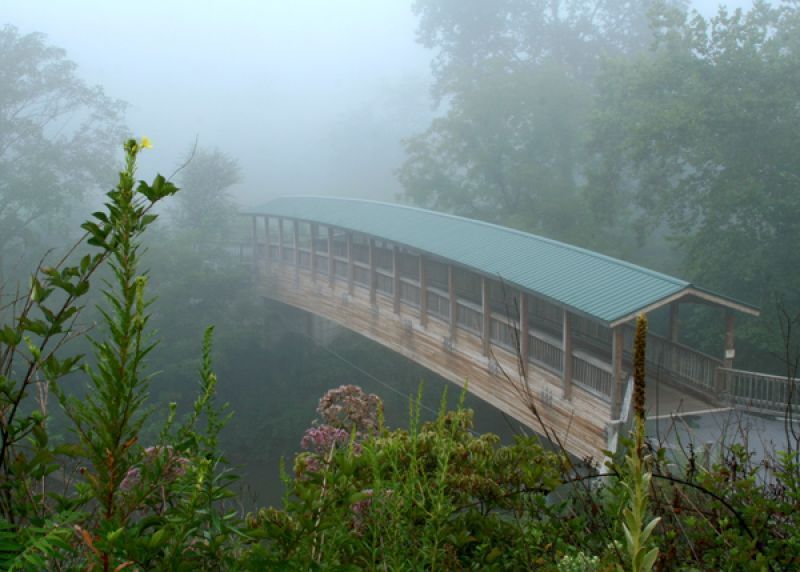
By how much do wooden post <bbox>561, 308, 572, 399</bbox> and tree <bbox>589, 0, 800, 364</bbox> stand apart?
24.2 feet

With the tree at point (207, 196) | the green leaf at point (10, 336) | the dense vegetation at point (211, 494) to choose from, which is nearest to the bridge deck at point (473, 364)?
the dense vegetation at point (211, 494)

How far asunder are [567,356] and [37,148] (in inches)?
898

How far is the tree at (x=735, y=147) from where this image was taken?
60.2ft

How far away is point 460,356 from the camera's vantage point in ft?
46.6

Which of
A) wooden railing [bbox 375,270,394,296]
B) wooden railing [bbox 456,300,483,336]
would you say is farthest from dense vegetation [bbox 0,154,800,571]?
wooden railing [bbox 375,270,394,296]

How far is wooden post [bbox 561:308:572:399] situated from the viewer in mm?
11055

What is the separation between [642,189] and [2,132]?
21869mm

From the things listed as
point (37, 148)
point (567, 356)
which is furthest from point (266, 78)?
point (567, 356)

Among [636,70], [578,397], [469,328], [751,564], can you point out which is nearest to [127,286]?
[751,564]

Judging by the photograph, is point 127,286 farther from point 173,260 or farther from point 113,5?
point 113,5

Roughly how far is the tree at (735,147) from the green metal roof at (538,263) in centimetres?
654

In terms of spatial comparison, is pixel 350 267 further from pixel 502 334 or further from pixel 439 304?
pixel 502 334

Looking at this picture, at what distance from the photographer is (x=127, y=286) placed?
4.58 ft

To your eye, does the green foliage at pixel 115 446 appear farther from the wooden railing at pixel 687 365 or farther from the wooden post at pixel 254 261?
the wooden post at pixel 254 261
